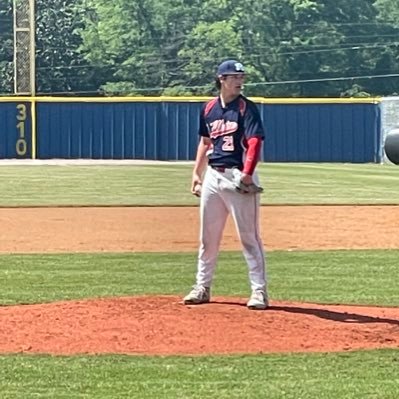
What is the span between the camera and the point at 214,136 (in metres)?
8.29

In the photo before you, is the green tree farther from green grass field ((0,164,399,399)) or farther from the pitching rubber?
the pitching rubber

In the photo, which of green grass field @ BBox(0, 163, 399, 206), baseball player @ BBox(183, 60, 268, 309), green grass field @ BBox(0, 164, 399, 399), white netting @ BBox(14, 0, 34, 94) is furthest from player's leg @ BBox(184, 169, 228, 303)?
white netting @ BBox(14, 0, 34, 94)

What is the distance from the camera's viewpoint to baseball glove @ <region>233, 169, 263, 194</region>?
8.07 metres

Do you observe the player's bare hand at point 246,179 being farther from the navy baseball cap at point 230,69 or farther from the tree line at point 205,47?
the tree line at point 205,47

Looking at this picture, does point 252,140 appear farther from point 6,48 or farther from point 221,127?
point 6,48

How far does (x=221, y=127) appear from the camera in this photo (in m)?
8.23

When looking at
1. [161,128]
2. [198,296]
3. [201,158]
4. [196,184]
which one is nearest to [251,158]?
[201,158]

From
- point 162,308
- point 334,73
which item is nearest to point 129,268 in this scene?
point 162,308

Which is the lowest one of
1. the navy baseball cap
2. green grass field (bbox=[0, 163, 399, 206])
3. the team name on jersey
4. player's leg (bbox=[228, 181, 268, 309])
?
green grass field (bbox=[0, 163, 399, 206])

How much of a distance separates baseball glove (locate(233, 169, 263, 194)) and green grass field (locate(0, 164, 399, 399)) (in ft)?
4.60

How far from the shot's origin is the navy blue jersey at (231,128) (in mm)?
8133

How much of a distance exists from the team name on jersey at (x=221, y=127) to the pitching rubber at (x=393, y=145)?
3.57 meters

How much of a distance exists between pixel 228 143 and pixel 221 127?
0.40ft

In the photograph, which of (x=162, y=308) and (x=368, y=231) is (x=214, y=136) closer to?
(x=162, y=308)
